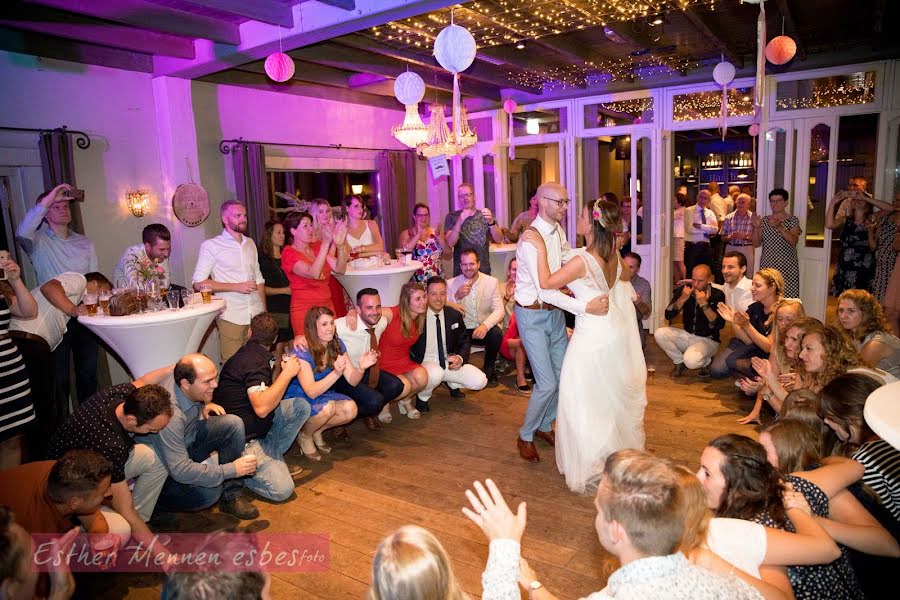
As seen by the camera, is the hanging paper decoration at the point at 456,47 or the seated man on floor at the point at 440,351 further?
the seated man on floor at the point at 440,351

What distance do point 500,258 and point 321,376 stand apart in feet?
10.3

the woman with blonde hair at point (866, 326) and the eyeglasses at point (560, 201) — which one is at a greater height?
the eyeglasses at point (560, 201)

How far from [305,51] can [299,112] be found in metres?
1.40

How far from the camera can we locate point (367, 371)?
3990 millimetres

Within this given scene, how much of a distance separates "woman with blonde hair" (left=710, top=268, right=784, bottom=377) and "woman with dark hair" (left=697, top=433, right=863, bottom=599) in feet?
8.29

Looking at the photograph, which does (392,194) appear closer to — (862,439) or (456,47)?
(456,47)

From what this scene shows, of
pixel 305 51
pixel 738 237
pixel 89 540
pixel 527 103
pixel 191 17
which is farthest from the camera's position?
pixel 527 103

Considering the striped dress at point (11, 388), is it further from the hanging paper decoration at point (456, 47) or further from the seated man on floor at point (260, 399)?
the hanging paper decoration at point (456, 47)

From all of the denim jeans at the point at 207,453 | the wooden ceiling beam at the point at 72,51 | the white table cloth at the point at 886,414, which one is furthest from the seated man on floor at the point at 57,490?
the wooden ceiling beam at the point at 72,51

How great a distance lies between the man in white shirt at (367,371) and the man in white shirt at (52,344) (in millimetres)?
1579

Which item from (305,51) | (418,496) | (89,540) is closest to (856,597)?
(418,496)

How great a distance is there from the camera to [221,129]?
5.98m

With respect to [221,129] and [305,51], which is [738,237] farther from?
[221,129]

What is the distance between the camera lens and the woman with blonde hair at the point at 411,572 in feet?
3.86
